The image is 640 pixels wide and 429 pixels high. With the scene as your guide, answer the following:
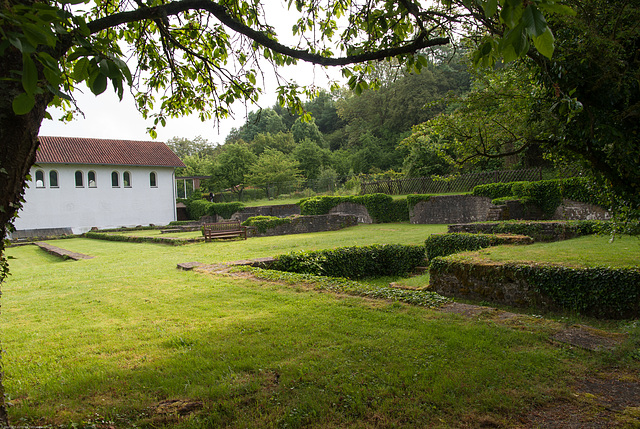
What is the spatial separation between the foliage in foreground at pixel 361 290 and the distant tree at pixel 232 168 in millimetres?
36180

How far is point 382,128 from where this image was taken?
44.7 metres

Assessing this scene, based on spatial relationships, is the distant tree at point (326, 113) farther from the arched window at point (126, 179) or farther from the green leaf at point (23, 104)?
→ the green leaf at point (23, 104)

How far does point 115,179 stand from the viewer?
3594 cm

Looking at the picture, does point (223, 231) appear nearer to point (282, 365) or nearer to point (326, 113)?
point (282, 365)

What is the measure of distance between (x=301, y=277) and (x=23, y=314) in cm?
444

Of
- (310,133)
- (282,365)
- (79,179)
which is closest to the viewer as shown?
(282,365)

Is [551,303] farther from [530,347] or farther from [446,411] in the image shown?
[446,411]

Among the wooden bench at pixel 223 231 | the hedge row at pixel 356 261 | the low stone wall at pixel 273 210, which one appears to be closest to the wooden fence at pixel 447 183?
the low stone wall at pixel 273 210

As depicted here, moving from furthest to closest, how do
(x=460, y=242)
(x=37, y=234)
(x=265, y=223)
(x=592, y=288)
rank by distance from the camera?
(x=37, y=234) < (x=265, y=223) < (x=460, y=242) < (x=592, y=288)

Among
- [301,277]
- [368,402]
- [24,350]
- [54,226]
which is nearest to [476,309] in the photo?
[368,402]

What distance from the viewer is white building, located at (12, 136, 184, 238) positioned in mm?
32031

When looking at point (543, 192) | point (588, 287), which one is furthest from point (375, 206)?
point (588, 287)

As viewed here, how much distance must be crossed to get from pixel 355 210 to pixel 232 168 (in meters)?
22.2

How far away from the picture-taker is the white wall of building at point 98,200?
3198cm
